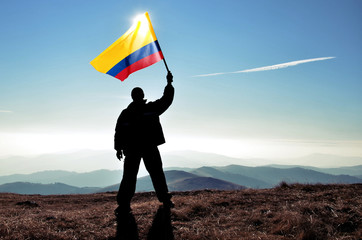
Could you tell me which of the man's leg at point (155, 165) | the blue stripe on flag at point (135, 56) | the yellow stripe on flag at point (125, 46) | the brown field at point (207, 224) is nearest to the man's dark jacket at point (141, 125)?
the man's leg at point (155, 165)

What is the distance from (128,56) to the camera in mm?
6863

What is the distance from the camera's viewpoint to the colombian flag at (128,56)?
6.82 m

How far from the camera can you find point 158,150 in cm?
564

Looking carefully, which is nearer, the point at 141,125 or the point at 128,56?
the point at 141,125

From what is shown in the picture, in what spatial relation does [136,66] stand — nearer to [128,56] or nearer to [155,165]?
[128,56]

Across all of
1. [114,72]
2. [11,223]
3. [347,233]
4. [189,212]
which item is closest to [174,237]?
[189,212]

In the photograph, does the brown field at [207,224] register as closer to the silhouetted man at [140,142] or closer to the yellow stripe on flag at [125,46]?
the silhouetted man at [140,142]

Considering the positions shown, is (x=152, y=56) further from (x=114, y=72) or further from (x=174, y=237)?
(x=174, y=237)

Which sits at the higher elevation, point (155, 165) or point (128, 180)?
point (155, 165)

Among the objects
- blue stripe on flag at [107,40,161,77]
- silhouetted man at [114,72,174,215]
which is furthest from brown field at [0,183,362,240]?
blue stripe on flag at [107,40,161,77]

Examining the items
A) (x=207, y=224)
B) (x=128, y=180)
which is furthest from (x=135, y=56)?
(x=207, y=224)

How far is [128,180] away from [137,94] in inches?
76.1

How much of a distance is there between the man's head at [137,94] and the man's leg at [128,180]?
1285 mm

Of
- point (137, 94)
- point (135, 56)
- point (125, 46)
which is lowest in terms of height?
point (137, 94)
